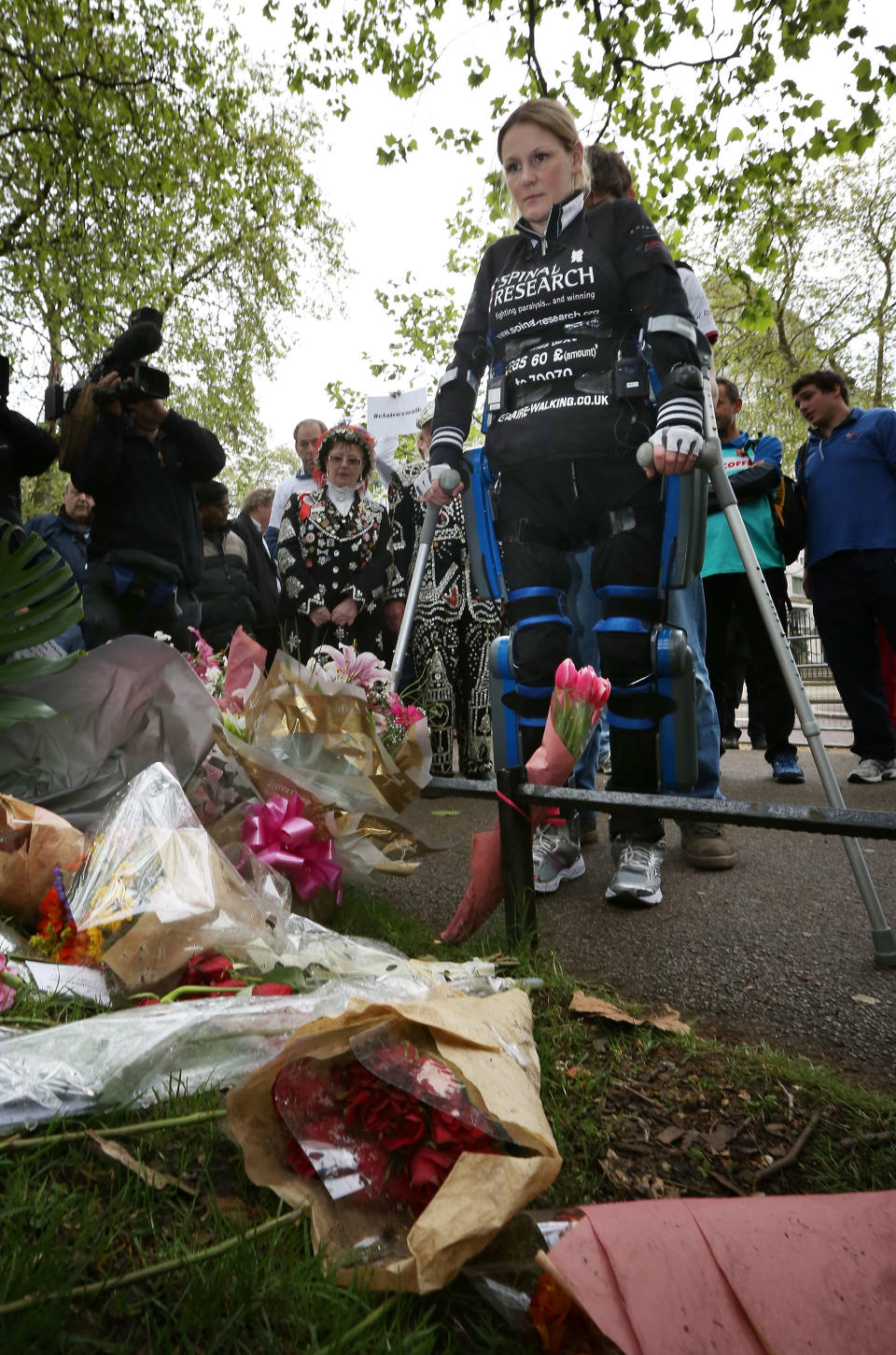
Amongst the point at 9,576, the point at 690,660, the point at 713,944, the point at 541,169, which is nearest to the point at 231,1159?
the point at 9,576

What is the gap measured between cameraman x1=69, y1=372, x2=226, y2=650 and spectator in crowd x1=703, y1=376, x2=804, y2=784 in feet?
9.88

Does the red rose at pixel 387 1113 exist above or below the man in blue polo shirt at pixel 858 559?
below

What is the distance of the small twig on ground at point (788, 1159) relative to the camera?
126cm

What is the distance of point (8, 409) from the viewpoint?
382 centimetres

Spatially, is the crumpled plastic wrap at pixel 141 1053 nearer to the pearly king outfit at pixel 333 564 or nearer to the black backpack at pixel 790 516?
the pearly king outfit at pixel 333 564

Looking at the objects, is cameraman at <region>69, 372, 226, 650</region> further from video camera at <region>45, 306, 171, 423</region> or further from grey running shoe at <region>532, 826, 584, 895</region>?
grey running shoe at <region>532, 826, 584, 895</region>

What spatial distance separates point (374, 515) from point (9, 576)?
121 inches

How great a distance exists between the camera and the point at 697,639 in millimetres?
3166

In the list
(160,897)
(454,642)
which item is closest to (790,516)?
(454,642)

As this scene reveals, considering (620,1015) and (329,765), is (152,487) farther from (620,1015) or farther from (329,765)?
(620,1015)

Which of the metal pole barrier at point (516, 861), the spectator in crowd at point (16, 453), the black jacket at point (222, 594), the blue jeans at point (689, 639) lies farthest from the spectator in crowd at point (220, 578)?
the metal pole barrier at point (516, 861)

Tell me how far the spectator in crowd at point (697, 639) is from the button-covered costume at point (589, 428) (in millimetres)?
258

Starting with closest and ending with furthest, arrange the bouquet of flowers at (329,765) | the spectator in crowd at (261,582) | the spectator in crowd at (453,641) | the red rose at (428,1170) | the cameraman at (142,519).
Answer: the red rose at (428,1170), the bouquet of flowers at (329,765), the cameraman at (142,519), the spectator in crowd at (453,641), the spectator in crowd at (261,582)

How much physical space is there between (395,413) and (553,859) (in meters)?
4.21
